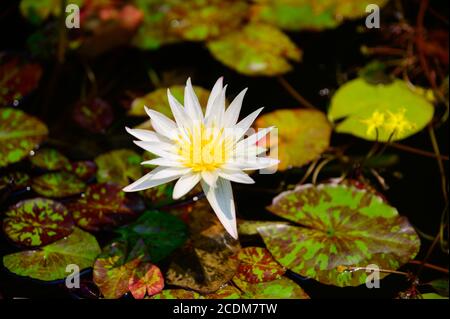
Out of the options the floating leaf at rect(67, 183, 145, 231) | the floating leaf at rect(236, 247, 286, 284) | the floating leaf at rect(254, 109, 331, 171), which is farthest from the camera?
the floating leaf at rect(254, 109, 331, 171)

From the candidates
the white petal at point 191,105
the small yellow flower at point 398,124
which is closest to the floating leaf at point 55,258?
the white petal at point 191,105

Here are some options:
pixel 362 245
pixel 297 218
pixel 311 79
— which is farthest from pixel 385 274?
pixel 311 79

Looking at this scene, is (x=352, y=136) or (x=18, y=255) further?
(x=352, y=136)

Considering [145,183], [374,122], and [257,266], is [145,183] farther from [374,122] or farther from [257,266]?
[374,122]

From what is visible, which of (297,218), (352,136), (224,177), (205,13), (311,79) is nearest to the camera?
(224,177)

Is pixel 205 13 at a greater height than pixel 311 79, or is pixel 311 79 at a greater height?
pixel 205 13

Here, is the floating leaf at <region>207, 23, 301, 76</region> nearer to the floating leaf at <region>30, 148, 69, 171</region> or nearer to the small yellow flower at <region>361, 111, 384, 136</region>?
the small yellow flower at <region>361, 111, 384, 136</region>

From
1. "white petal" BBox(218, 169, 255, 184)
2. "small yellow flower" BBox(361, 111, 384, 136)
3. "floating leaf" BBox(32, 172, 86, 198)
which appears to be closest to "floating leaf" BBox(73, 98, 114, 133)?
"floating leaf" BBox(32, 172, 86, 198)
